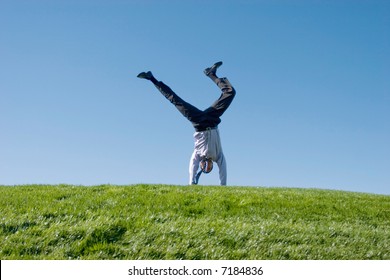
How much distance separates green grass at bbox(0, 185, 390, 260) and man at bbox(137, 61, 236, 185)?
11.8 feet

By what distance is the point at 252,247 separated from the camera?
8312mm

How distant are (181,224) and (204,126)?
823 cm

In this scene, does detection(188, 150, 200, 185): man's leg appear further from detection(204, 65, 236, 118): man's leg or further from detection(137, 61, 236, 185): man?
detection(204, 65, 236, 118): man's leg

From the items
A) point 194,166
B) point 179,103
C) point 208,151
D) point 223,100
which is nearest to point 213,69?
point 223,100

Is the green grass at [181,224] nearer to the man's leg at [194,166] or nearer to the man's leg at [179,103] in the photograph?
the man's leg at [194,166]

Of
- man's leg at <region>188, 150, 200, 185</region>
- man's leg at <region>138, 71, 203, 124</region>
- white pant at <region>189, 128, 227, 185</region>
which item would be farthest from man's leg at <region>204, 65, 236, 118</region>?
man's leg at <region>188, 150, 200, 185</region>

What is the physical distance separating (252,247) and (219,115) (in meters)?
9.66

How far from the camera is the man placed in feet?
56.2

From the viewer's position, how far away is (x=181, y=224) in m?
9.39

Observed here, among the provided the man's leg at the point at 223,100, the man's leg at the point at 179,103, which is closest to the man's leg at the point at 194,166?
the man's leg at the point at 179,103

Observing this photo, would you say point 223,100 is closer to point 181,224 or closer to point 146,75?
point 146,75
